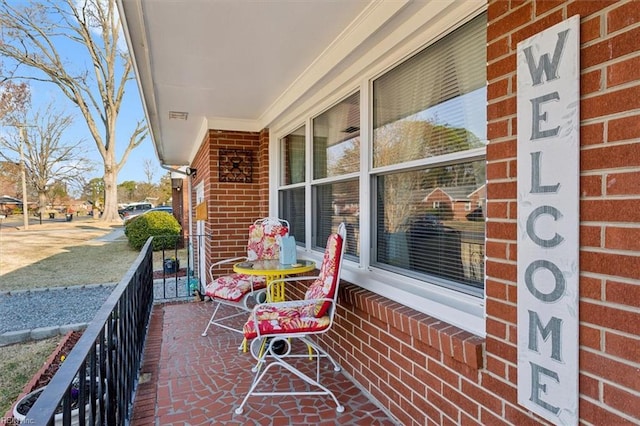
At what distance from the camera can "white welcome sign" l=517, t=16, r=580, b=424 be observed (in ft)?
3.68

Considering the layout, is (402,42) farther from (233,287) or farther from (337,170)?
(233,287)

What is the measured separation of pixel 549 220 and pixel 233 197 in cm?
392

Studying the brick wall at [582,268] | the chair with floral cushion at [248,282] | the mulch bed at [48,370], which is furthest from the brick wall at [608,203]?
the mulch bed at [48,370]

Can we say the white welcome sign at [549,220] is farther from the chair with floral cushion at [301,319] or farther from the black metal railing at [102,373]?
the black metal railing at [102,373]

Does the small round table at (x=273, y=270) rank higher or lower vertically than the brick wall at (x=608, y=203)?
lower

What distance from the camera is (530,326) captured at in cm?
125

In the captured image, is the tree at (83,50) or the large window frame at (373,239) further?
the tree at (83,50)

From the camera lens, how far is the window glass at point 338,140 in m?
2.83

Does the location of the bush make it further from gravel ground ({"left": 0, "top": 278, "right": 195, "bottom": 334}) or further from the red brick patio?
the red brick patio

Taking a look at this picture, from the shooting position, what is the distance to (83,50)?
1523 centimetres

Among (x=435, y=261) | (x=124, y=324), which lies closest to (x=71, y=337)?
(x=124, y=324)

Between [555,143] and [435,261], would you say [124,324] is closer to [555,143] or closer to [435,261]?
[435,261]

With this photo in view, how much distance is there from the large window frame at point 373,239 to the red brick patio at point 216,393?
689 millimetres

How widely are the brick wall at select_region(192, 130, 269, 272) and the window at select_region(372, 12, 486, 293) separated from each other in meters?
2.41
